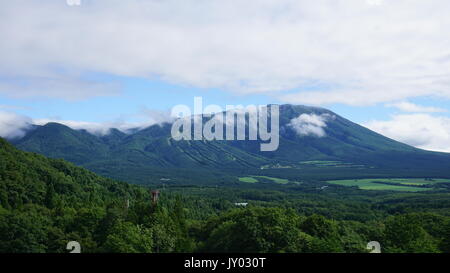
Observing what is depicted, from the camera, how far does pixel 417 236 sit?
52812 millimetres

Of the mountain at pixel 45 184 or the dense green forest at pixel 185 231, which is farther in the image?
the mountain at pixel 45 184

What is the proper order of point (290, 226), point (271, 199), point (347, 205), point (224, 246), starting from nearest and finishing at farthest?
1. point (290, 226)
2. point (224, 246)
3. point (347, 205)
4. point (271, 199)

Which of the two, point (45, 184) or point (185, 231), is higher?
point (45, 184)

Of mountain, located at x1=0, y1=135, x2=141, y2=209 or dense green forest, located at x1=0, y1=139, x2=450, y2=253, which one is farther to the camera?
mountain, located at x1=0, y1=135, x2=141, y2=209

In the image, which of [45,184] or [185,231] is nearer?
[185,231]

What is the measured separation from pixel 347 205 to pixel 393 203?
21449 millimetres

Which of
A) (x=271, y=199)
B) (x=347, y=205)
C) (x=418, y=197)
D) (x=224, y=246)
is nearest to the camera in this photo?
(x=224, y=246)
